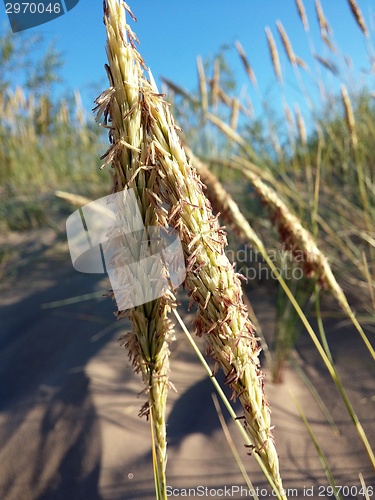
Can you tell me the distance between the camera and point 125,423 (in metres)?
1.38

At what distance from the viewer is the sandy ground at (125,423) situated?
3.95ft

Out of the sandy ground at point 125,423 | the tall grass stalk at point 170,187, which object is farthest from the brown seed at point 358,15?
the tall grass stalk at point 170,187

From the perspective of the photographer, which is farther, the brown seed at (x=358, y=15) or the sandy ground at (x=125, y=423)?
the brown seed at (x=358, y=15)

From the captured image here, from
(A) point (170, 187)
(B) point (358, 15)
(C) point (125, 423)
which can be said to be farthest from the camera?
(B) point (358, 15)

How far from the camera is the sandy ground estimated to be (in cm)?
120

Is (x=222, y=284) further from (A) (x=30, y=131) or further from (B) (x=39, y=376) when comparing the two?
(A) (x=30, y=131)

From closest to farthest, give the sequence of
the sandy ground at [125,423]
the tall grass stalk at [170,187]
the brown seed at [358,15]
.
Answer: the tall grass stalk at [170,187] → the sandy ground at [125,423] → the brown seed at [358,15]

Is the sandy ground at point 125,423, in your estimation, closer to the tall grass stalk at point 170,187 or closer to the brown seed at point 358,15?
the tall grass stalk at point 170,187

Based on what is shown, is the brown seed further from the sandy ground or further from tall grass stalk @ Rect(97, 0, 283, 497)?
tall grass stalk @ Rect(97, 0, 283, 497)

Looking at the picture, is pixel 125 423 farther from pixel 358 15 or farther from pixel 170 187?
pixel 358 15

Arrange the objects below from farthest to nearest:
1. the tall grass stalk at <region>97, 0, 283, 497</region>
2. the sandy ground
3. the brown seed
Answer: the brown seed
the sandy ground
the tall grass stalk at <region>97, 0, 283, 497</region>

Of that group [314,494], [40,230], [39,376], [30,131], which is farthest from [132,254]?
[30,131]

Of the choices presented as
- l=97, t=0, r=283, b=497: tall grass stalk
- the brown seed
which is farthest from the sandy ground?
the brown seed

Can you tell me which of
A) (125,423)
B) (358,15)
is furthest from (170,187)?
(358,15)
